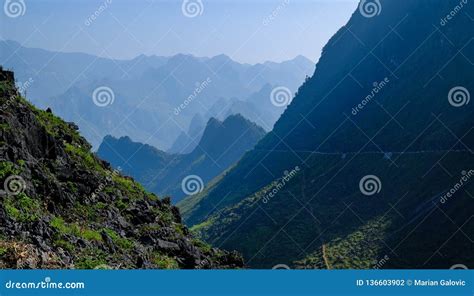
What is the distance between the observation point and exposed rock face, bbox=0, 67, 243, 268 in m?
21.7

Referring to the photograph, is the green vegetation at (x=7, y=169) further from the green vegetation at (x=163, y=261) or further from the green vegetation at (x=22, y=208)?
the green vegetation at (x=163, y=261)

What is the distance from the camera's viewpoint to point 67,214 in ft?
94.4

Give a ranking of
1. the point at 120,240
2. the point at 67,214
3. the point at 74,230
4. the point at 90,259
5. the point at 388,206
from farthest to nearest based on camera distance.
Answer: the point at 388,206
the point at 67,214
the point at 120,240
the point at 74,230
the point at 90,259

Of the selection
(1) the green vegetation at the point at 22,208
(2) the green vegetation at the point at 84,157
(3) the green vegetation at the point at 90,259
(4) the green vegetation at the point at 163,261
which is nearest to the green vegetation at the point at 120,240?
(4) the green vegetation at the point at 163,261

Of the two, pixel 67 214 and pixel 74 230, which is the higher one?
pixel 74 230

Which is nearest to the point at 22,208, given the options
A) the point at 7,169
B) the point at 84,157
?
the point at 7,169

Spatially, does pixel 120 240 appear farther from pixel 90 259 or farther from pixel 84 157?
pixel 84 157

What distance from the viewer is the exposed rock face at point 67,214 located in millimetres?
21688

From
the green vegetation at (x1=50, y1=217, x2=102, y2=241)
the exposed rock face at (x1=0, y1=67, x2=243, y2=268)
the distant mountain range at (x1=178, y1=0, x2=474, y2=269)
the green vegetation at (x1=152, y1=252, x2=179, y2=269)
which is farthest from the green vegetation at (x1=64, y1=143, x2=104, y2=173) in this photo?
the distant mountain range at (x1=178, y1=0, x2=474, y2=269)

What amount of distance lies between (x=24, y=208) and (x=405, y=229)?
420 feet

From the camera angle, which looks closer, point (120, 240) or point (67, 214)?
point (120, 240)

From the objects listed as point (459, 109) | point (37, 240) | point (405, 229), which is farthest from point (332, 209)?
point (37, 240)

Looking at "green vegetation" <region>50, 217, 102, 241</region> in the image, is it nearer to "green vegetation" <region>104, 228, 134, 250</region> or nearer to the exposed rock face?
the exposed rock face
